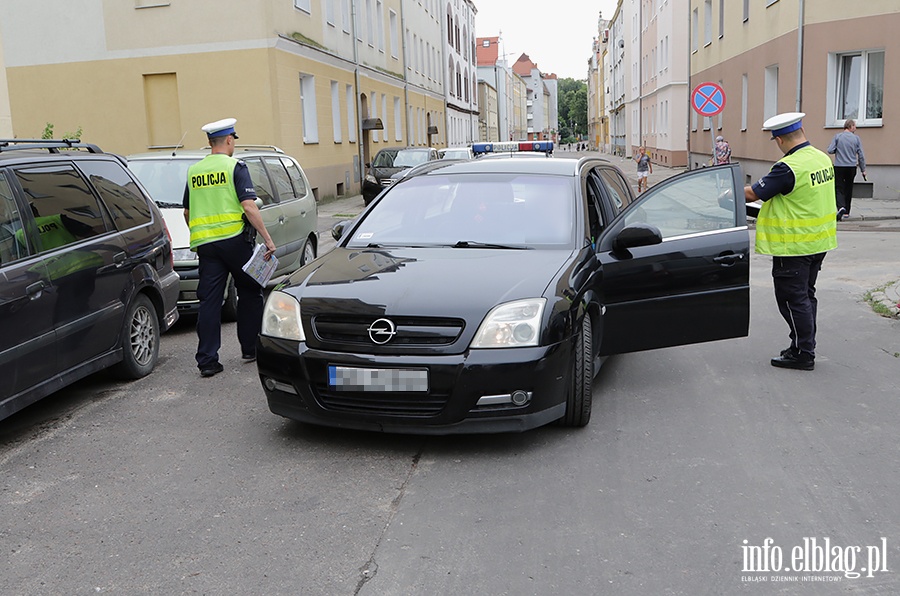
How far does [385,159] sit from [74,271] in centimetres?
2045

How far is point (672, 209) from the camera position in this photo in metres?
6.34

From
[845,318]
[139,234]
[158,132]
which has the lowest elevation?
[845,318]

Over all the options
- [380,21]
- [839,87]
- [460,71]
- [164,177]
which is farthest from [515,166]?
[460,71]

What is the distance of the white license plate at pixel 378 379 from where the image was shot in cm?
453

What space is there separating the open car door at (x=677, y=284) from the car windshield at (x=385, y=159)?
19743mm

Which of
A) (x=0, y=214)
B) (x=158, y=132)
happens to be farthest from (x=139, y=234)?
(x=158, y=132)

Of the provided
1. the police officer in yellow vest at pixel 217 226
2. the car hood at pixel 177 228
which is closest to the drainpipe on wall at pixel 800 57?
the car hood at pixel 177 228

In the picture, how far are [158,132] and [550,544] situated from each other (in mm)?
22506

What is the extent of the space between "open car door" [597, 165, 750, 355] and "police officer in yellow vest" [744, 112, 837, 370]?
0.39 metres

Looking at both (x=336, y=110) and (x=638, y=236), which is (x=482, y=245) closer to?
(x=638, y=236)

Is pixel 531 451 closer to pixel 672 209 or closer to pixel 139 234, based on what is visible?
pixel 672 209

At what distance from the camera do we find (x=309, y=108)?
26.4m

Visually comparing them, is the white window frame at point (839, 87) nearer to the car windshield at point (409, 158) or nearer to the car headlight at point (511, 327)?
the car windshield at point (409, 158)

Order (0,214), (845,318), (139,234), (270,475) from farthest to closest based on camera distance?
Result: 1. (845,318)
2. (139,234)
3. (0,214)
4. (270,475)
